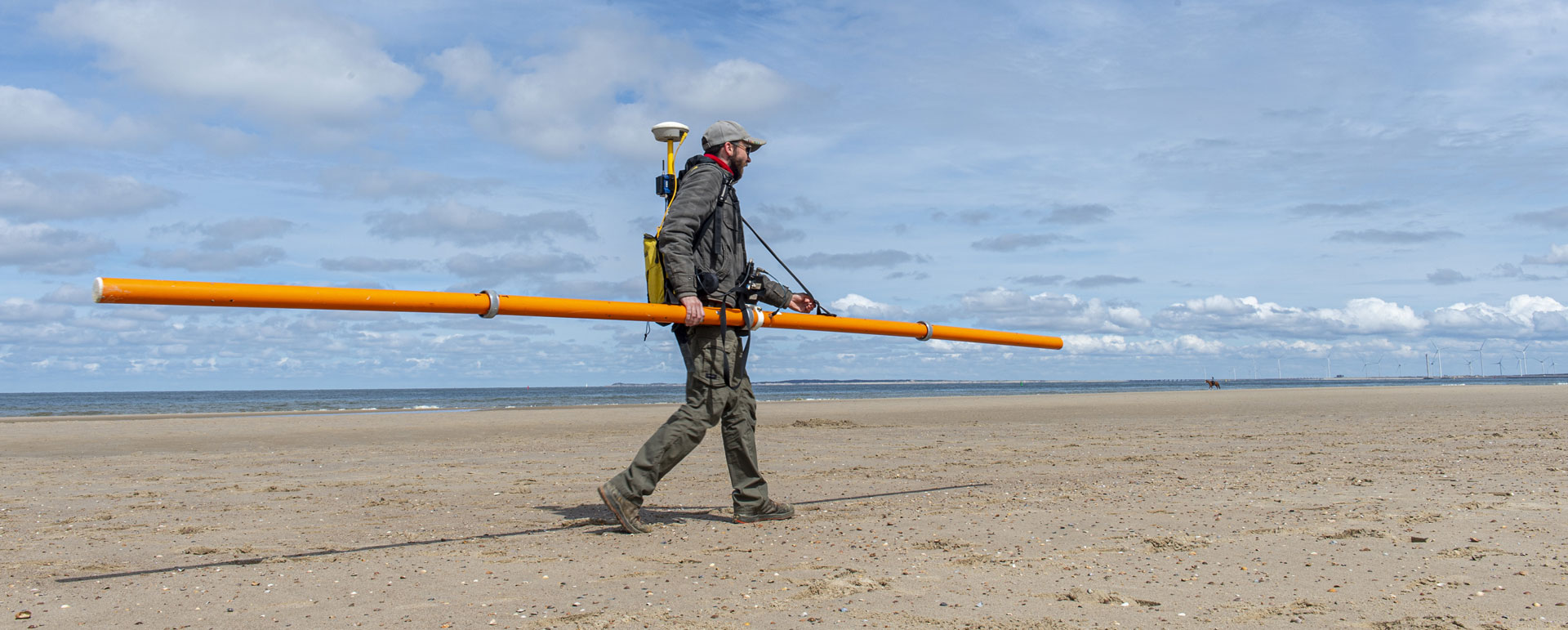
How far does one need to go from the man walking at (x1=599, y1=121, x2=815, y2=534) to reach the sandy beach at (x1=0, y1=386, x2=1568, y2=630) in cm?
25

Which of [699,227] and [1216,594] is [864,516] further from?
[1216,594]

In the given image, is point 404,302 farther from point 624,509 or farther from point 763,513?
point 763,513

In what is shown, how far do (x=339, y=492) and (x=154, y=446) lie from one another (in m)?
8.92

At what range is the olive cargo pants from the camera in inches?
211

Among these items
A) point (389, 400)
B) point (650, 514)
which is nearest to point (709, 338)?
point (650, 514)

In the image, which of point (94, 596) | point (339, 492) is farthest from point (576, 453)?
point (94, 596)

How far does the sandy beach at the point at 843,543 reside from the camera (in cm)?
361

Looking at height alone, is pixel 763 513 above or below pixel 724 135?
below

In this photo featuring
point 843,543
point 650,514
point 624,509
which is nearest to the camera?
point 843,543

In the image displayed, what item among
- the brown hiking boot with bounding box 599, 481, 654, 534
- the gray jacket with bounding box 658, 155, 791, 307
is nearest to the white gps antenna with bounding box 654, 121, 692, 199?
the gray jacket with bounding box 658, 155, 791, 307

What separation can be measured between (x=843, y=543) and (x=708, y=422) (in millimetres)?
1096

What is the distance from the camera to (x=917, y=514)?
5723 mm

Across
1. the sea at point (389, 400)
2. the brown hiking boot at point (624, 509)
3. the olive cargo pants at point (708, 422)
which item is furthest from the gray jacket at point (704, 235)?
the sea at point (389, 400)

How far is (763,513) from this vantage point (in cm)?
568
